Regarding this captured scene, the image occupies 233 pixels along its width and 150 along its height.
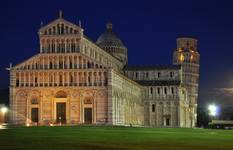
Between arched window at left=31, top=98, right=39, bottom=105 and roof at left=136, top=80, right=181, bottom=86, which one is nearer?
arched window at left=31, top=98, right=39, bottom=105

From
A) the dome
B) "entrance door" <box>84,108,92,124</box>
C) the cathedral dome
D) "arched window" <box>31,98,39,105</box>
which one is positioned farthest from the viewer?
the dome

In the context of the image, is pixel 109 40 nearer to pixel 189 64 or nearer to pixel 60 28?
pixel 189 64

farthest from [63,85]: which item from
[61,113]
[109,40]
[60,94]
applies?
[109,40]

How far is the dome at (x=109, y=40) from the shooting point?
514 ft

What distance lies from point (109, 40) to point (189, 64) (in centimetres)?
2384

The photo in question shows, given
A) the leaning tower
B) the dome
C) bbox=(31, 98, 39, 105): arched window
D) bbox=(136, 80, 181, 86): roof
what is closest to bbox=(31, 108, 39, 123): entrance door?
bbox=(31, 98, 39, 105): arched window

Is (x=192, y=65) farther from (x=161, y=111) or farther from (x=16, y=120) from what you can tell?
(x=16, y=120)

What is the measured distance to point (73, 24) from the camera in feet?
353

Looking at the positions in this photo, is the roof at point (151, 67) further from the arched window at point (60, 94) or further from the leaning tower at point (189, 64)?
the arched window at point (60, 94)

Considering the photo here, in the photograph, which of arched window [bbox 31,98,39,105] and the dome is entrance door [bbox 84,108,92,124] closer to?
arched window [bbox 31,98,39,105]

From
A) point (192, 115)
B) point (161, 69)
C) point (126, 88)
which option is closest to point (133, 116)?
point (126, 88)

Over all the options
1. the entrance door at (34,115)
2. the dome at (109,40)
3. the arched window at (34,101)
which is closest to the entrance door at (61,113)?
the entrance door at (34,115)

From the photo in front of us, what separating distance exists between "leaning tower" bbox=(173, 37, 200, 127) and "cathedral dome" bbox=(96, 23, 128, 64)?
15297 mm

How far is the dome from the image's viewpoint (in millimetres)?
156625
